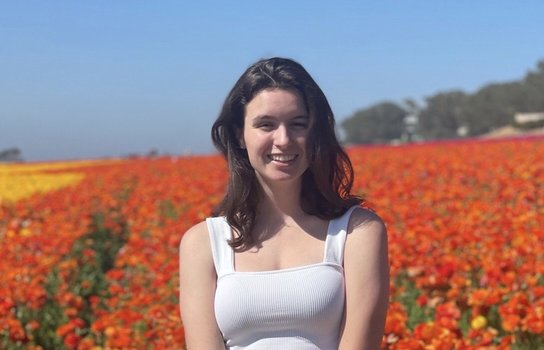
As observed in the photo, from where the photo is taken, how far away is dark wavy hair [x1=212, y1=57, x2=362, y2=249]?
228 centimetres

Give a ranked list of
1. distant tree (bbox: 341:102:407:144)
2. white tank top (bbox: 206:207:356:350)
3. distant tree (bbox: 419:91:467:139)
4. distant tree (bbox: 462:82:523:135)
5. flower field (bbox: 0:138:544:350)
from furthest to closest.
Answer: distant tree (bbox: 341:102:407:144) → distant tree (bbox: 419:91:467:139) → distant tree (bbox: 462:82:523:135) → flower field (bbox: 0:138:544:350) → white tank top (bbox: 206:207:356:350)

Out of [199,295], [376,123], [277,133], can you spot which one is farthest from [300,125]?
[376,123]

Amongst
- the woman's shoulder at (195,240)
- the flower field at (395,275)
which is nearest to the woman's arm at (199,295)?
the woman's shoulder at (195,240)

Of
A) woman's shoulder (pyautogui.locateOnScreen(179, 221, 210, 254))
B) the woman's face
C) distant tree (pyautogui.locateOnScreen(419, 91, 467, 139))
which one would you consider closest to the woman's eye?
the woman's face

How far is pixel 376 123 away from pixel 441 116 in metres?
13.1

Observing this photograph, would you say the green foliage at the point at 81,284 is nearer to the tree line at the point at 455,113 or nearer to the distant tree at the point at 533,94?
the tree line at the point at 455,113

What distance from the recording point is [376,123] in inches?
3403

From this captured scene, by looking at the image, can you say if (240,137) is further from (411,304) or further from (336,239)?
(411,304)

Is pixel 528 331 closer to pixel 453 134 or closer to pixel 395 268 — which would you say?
pixel 395 268

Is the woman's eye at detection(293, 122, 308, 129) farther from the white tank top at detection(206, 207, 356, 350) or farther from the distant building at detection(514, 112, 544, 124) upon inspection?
the distant building at detection(514, 112, 544, 124)

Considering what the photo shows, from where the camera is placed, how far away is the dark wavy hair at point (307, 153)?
2279 mm

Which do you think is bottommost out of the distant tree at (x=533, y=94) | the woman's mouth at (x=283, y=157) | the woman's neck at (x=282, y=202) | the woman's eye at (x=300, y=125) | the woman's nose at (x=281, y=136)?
the woman's neck at (x=282, y=202)

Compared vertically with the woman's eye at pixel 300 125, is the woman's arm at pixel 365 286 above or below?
below

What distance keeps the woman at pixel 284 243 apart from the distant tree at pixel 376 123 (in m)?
77.8
